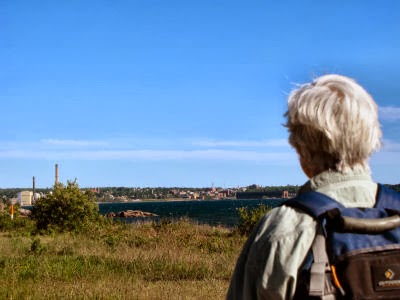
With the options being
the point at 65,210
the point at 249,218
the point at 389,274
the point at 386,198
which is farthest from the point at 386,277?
the point at 65,210

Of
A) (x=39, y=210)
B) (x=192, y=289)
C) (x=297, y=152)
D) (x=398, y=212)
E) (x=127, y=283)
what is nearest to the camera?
(x=398, y=212)

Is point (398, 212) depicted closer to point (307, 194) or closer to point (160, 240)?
point (307, 194)

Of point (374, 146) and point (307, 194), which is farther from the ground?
point (374, 146)

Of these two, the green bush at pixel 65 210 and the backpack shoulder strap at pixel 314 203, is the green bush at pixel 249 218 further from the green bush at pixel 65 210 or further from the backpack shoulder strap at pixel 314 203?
the backpack shoulder strap at pixel 314 203

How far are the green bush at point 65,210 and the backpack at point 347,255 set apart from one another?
21.2 m

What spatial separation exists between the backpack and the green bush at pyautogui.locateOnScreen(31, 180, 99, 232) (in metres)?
21.2

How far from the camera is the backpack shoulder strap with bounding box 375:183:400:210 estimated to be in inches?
88.0

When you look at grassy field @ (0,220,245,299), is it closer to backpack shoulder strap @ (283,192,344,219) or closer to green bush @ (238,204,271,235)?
green bush @ (238,204,271,235)

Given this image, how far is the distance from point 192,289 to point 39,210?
16.9m

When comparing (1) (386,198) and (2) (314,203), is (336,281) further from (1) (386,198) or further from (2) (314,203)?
(1) (386,198)

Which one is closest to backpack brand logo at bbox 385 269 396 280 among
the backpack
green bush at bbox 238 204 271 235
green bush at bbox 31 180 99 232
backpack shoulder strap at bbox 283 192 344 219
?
the backpack

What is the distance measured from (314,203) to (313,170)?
9.9 inches

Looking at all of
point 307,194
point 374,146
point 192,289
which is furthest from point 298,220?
point 192,289

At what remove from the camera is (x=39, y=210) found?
24.0 metres
